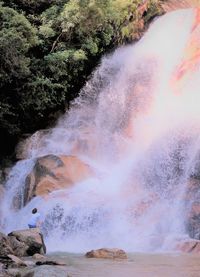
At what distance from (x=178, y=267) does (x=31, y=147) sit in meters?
11.9

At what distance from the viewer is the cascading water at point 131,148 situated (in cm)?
1795

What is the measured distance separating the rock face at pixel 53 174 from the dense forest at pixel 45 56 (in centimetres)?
322

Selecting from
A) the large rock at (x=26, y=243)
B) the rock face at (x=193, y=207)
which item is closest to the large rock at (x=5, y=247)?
the large rock at (x=26, y=243)

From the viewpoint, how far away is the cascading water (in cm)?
1795

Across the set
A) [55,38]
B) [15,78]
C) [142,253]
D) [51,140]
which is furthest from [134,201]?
[55,38]

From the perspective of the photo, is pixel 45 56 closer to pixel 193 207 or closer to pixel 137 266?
pixel 193 207

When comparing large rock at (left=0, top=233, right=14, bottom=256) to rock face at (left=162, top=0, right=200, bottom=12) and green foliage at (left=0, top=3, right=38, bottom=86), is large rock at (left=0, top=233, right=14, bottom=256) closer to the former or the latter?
green foliage at (left=0, top=3, right=38, bottom=86)

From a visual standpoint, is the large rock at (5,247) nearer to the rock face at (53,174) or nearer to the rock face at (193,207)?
the rock face at (53,174)

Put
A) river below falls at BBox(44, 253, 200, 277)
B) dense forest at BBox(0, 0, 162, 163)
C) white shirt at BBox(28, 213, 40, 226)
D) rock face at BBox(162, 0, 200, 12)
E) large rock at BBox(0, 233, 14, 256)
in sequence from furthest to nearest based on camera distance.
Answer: rock face at BBox(162, 0, 200, 12), dense forest at BBox(0, 0, 162, 163), white shirt at BBox(28, 213, 40, 226), large rock at BBox(0, 233, 14, 256), river below falls at BBox(44, 253, 200, 277)

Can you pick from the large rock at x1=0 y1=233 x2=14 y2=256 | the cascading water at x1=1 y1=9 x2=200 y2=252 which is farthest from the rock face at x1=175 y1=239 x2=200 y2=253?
the large rock at x1=0 y1=233 x2=14 y2=256

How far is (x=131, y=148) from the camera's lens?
76.0ft

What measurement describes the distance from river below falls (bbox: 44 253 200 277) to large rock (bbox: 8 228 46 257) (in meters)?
0.55

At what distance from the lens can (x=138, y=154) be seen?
73.2 ft

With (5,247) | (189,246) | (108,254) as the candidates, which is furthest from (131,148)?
(5,247)
